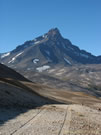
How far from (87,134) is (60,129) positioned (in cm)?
219

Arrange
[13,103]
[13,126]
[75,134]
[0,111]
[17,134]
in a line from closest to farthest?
[17,134] → [75,134] → [13,126] → [0,111] → [13,103]

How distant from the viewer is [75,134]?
56.5ft

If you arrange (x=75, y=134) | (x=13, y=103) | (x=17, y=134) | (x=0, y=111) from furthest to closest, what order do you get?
(x=13, y=103) → (x=0, y=111) → (x=75, y=134) → (x=17, y=134)

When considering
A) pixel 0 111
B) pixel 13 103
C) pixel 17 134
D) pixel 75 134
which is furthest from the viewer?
pixel 13 103

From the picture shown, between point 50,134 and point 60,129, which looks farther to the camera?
point 60,129

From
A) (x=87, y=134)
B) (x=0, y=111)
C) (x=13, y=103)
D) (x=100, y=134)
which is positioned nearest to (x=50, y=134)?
(x=87, y=134)

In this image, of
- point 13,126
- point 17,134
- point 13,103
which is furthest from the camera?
point 13,103

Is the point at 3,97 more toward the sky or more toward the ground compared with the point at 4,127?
more toward the sky

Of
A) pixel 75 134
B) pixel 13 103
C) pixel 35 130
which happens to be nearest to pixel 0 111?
pixel 13 103

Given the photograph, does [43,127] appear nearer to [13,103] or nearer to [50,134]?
[50,134]

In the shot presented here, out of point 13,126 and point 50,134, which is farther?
point 13,126

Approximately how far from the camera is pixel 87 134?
1770cm

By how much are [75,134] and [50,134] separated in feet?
6.00

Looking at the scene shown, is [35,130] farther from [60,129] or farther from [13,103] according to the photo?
[13,103]
